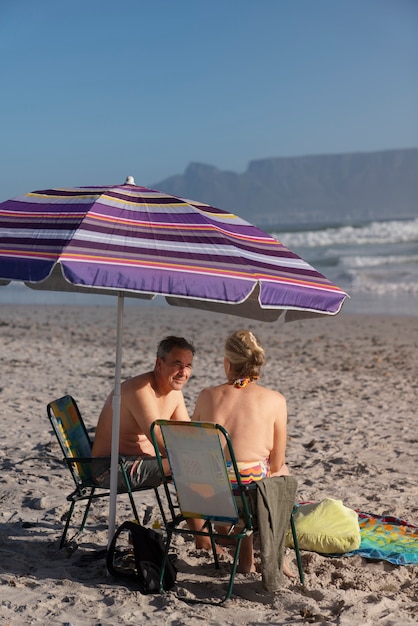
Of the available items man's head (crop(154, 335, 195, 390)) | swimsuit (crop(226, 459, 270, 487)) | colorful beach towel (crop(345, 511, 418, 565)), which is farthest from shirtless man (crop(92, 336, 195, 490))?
colorful beach towel (crop(345, 511, 418, 565))

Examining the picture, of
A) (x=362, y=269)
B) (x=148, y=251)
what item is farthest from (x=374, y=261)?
(x=148, y=251)

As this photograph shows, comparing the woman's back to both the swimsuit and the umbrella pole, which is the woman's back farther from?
the umbrella pole

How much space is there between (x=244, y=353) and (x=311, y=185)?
103786 millimetres

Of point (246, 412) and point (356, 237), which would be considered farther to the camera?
point (356, 237)

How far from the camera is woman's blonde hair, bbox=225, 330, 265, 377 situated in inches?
155

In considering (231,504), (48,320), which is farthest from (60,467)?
(48,320)

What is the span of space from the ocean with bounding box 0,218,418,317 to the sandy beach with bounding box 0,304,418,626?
3.99 meters

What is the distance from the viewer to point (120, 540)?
452cm

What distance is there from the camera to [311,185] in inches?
4166

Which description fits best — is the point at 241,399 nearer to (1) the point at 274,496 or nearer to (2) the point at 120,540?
(1) the point at 274,496

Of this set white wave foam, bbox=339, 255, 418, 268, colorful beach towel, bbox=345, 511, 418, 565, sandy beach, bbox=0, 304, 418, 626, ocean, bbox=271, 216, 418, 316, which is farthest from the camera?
white wave foam, bbox=339, 255, 418, 268

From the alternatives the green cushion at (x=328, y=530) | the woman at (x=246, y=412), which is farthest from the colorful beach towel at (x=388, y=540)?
the woman at (x=246, y=412)

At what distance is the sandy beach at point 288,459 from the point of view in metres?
3.60

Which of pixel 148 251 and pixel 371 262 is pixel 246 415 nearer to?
pixel 148 251
